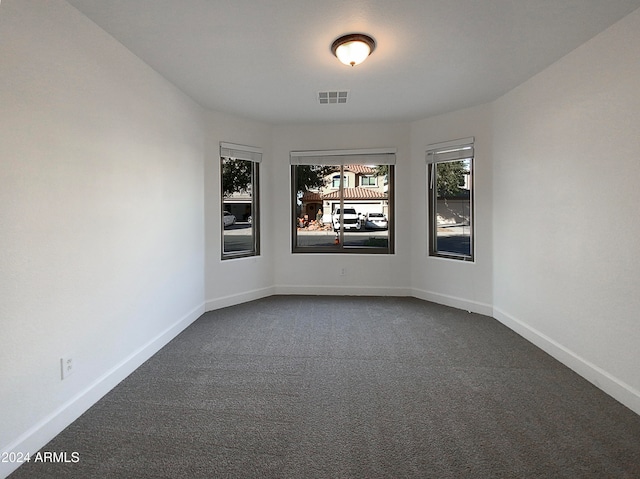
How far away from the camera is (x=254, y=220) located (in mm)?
4988

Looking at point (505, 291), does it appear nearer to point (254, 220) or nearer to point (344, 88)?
point (344, 88)

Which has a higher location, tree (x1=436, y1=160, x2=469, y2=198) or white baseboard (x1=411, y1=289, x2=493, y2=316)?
tree (x1=436, y1=160, x2=469, y2=198)

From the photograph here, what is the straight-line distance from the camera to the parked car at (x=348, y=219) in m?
5.24

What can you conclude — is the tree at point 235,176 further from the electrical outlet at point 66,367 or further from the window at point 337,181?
the electrical outlet at point 66,367

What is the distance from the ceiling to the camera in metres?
2.15

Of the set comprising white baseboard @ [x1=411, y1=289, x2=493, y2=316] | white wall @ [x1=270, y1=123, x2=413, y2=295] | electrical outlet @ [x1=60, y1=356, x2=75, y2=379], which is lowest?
white baseboard @ [x1=411, y1=289, x2=493, y2=316]

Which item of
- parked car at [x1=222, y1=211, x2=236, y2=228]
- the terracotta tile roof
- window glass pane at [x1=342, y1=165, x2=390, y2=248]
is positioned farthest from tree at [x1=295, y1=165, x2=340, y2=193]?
parked car at [x1=222, y1=211, x2=236, y2=228]

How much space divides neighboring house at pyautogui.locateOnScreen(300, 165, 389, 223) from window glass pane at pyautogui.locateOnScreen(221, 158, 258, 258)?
2.61ft

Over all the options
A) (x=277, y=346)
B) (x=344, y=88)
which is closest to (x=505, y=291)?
(x=277, y=346)

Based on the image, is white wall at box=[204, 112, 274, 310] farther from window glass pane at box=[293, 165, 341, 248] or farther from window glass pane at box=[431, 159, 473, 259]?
window glass pane at box=[431, 159, 473, 259]

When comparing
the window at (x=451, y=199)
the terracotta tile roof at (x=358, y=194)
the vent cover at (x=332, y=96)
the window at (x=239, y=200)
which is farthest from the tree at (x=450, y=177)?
the window at (x=239, y=200)

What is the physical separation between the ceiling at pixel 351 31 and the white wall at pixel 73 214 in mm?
371

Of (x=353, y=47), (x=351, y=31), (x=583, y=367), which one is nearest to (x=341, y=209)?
(x=353, y=47)

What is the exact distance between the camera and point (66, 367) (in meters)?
2.07
